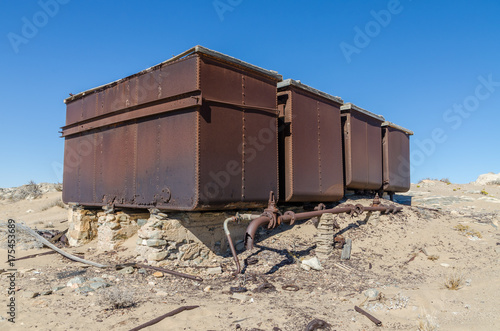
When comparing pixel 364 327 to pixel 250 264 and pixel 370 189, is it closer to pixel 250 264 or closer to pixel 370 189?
pixel 250 264

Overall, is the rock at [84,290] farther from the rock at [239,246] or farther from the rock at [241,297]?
the rock at [239,246]

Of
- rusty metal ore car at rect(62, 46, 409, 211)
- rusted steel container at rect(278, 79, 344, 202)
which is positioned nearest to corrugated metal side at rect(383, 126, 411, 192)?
rusty metal ore car at rect(62, 46, 409, 211)

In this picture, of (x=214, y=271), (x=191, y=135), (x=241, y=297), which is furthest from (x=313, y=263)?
(x=191, y=135)

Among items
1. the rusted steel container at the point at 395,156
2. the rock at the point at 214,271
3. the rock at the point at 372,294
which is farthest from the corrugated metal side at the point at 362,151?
the rock at the point at 214,271

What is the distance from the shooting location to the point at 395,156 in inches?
466

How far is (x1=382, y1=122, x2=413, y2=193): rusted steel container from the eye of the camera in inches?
443

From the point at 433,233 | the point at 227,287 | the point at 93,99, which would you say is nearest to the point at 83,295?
the point at 227,287

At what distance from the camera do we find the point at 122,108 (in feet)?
22.6

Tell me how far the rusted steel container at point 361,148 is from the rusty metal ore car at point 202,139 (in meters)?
0.60

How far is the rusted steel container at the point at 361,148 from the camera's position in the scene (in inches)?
364

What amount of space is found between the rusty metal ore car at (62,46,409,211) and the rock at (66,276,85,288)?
1632mm

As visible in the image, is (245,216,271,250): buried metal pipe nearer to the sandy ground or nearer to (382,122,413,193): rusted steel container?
the sandy ground

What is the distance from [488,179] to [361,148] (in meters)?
21.1

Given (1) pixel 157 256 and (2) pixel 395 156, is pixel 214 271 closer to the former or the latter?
(1) pixel 157 256
